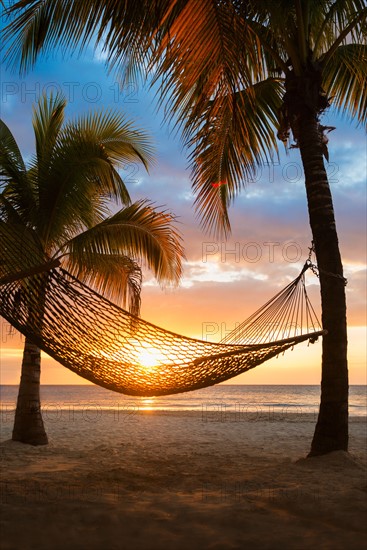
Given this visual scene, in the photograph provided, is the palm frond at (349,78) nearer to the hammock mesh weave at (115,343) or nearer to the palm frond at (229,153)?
the palm frond at (229,153)

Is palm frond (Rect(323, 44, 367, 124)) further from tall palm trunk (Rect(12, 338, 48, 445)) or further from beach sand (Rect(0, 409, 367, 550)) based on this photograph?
tall palm trunk (Rect(12, 338, 48, 445))

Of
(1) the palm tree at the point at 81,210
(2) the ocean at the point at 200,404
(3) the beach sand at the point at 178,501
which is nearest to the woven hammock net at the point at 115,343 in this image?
(3) the beach sand at the point at 178,501

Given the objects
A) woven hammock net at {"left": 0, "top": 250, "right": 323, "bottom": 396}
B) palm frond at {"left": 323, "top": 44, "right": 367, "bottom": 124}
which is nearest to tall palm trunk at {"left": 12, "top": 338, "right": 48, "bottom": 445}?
woven hammock net at {"left": 0, "top": 250, "right": 323, "bottom": 396}

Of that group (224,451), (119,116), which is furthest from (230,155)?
(224,451)

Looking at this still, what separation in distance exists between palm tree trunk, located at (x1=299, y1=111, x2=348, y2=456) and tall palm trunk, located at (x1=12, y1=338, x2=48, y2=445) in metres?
3.09

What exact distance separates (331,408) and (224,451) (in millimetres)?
1953

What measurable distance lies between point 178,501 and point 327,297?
2.04 meters

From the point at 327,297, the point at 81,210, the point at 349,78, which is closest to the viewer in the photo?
the point at 327,297

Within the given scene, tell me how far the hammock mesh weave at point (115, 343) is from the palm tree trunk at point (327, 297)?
1.40 ft

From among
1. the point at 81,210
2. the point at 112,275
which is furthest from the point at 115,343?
the point at 112,275

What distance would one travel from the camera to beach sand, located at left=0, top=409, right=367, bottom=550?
2.07 m

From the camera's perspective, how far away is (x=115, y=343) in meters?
3.43

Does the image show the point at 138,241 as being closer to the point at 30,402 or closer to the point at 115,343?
the point at 30,402

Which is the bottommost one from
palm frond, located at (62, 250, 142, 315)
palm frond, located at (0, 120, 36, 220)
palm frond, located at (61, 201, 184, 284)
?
palm frond, located at (62, 250, 142, 315)
